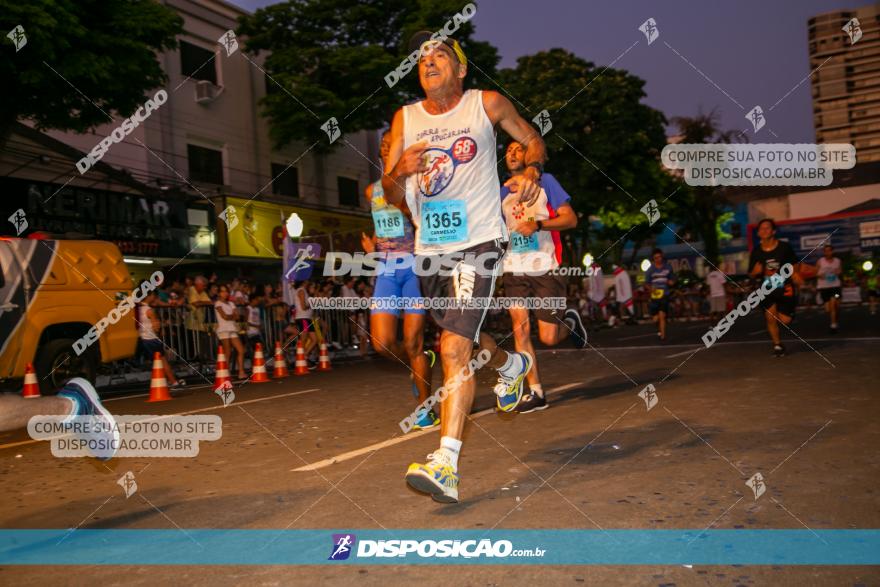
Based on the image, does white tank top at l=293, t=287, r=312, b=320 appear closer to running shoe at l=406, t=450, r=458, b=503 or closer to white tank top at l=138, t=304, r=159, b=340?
white tank top at l=138, t=304, r=159, b=340

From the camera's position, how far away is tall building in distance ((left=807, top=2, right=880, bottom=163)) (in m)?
105

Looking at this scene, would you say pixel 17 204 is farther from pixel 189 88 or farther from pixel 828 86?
pixel 828 86

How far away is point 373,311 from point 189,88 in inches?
824

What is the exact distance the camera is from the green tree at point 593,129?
106ft

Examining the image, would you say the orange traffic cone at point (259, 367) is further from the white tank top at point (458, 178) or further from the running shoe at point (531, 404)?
the white tank top at point (458, 178)

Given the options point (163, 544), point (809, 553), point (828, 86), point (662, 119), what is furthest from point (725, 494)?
point (828, 86)

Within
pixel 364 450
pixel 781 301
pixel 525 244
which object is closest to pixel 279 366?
pixel 525 244

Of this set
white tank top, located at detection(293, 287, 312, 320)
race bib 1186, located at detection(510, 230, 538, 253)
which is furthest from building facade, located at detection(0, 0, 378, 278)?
race bib 1186, located at detection(510, 230, 538, 253)

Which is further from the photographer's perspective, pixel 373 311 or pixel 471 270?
pixel 373 311

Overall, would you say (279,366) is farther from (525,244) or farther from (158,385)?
(525,244)

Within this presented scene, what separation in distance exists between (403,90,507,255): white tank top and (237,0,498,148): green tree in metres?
21.7

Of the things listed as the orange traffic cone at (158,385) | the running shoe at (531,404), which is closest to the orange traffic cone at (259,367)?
the orange traffic cone at (158,385)

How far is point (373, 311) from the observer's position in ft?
19.8

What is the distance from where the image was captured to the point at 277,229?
26.2 meters
